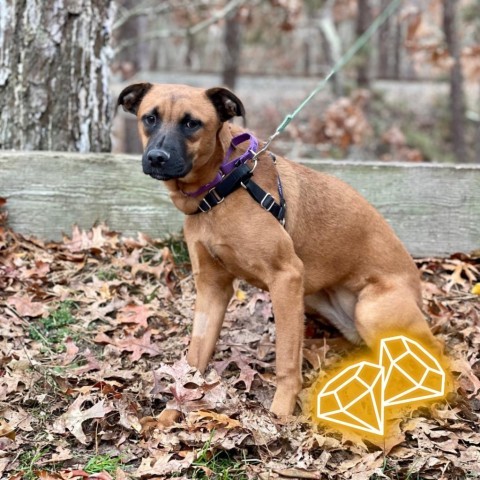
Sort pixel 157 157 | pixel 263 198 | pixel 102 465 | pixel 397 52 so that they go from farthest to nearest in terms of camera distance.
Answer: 1. pixel 397 52
2. pixel 263 198
3. pixel 157 157
4. pixel 102 465

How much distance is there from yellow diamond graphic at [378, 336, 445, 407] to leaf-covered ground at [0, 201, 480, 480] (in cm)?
9

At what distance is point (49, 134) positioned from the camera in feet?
18.9

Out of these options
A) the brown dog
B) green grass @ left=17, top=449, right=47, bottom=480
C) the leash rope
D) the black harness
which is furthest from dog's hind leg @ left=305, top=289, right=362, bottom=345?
green grass @ left=17, top=449, right=47, bottom=480

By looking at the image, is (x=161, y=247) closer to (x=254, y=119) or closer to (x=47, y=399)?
(x=47, y=399)

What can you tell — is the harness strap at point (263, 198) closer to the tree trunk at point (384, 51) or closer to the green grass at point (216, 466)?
the green grass at point (216, 466)

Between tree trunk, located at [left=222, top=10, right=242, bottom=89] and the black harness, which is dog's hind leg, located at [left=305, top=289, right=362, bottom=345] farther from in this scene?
tree trunk, located at [left=222, top=10, right=242, bottom=89]

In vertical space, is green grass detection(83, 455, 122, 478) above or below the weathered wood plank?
below

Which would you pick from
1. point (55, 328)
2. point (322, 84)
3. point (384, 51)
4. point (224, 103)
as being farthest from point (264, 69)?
point (224, 103)

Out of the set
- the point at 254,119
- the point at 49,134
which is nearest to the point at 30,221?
the point at 49,134

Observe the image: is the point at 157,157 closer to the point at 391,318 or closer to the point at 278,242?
the point at 278,242

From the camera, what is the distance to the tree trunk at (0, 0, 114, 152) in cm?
555

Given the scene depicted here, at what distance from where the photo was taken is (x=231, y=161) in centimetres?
383

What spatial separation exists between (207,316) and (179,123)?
1.14 metres

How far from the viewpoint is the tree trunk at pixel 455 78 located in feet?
38.2
